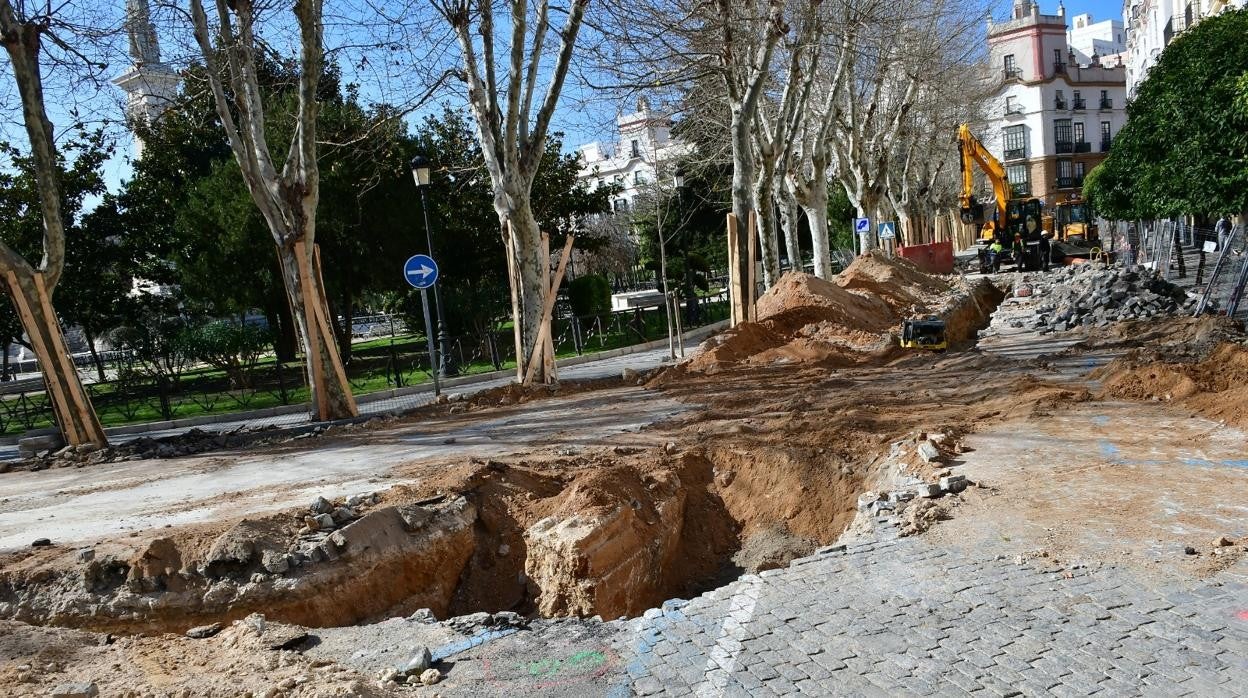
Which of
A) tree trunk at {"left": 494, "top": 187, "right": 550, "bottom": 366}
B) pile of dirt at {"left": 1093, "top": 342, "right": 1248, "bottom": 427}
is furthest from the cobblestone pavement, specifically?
tree trunk at {"left": 494, "top": 187, "right": 550, "bottom": 366}

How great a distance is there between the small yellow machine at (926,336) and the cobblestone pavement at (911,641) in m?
11.0

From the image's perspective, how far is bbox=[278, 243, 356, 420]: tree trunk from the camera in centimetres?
1273

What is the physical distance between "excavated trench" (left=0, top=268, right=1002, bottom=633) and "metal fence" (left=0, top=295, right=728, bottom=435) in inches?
447

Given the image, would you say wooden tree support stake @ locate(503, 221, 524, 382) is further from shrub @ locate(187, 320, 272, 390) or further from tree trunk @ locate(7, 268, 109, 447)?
shrub @ locate(187, 320, 272, 390)

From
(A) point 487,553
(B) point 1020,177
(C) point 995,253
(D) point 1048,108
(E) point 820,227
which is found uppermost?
(D) point 1048,108

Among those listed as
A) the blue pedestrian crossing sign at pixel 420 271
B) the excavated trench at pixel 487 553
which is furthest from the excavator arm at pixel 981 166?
the excavated trench at pixel 487 553

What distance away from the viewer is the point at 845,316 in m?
19.1

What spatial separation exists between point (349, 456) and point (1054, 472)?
22.7 ft

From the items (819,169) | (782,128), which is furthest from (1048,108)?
(782,128)

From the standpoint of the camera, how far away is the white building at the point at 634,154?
25094 mm

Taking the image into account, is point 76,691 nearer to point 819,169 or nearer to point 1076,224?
point 819,169

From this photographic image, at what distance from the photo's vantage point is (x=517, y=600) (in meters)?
6.95

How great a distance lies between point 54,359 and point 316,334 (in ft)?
10.9

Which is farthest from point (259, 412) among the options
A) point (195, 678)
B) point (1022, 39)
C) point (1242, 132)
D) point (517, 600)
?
point (1022, 39)
